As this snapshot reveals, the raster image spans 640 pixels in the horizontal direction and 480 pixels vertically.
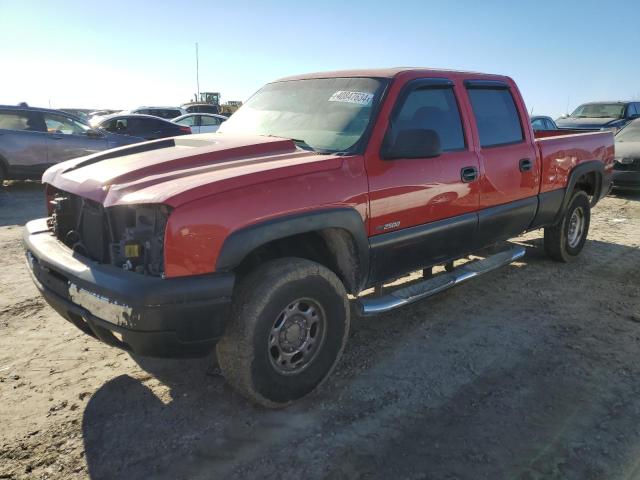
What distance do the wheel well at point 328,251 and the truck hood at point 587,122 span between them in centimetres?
1443

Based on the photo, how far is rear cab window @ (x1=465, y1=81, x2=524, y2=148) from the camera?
429 cm

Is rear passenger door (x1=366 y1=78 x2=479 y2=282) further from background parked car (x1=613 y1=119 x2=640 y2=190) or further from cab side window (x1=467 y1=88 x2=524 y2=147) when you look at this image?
Result: background parked car (x1=613 y1=119 x2=640 y2=190)

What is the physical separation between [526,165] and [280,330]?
2.94 metres

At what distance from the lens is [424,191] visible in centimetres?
359

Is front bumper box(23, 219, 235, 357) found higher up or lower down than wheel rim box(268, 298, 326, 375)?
higher up

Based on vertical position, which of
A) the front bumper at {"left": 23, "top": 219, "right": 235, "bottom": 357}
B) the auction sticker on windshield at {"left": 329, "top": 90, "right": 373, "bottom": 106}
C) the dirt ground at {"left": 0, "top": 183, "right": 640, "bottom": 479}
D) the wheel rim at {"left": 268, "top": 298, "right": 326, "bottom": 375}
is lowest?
the dirt ground at {"left": 0, "top": 183, "right": 640, "bottom": 479}

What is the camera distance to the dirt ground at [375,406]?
255cm

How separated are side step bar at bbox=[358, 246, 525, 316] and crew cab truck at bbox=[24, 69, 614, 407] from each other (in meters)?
0.02

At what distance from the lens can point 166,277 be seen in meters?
2.50

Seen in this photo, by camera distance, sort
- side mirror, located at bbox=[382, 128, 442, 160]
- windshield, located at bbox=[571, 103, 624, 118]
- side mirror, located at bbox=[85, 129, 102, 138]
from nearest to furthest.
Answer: side mirror, located at bbox=[382, 128, 442, 160] < side mirror, located at bbox=[85, 129, 102, 138] < windshield, located at bbox=[571, 103, 624, 118]

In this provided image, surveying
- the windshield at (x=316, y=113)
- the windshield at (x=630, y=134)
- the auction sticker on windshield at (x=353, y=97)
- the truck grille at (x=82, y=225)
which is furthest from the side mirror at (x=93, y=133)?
the windshield at (x=630, y=134)


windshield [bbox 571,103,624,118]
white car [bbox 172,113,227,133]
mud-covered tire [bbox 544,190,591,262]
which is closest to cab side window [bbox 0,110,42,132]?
white car [bbox 172,113,227,133]

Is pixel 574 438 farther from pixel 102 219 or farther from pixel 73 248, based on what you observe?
pixel 73 248

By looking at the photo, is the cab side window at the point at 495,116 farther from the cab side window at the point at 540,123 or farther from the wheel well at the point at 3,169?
the cab side window at the point at 540,123
